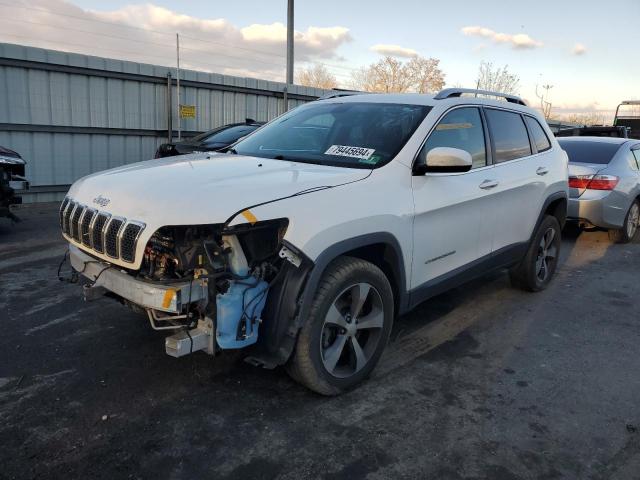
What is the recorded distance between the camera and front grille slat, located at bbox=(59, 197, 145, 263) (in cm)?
272

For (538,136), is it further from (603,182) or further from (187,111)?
(187,111)

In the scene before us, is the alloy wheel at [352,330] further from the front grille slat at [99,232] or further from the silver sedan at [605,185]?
the silver sedan at [605,185]

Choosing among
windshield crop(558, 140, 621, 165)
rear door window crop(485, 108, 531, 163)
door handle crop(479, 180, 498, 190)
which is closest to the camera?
door handle crop(479, 180, 498, 190)

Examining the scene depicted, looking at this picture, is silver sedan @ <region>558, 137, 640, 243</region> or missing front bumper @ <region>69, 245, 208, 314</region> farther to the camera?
silver sedan @ <region>558, 137, 640, 243</region>

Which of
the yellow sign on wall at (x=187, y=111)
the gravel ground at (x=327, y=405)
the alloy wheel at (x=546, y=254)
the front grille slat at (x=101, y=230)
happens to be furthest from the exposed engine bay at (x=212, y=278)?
the yellow sign on wall at (x=187, y=111)

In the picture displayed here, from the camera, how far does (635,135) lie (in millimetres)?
20156

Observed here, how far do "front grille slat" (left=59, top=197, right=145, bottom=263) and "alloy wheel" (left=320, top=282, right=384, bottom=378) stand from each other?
1154 millimetres

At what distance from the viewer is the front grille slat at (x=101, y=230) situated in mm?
2719

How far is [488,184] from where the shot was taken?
428cm

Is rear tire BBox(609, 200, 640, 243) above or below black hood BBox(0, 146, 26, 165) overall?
below

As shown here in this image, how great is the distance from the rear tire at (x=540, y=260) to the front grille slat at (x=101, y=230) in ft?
13.0

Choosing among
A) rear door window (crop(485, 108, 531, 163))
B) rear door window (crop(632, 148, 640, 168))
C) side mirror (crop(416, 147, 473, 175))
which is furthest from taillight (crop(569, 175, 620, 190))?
side mirror (crop(416, 147, 473, 175))

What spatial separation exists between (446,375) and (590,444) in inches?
38.5

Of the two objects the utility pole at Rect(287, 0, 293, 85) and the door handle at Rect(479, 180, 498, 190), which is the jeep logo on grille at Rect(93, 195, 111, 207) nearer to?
the door handle at Rect(479, 180, 498, 190)
